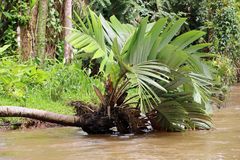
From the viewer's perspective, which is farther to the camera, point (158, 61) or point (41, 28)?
point (41, 28)

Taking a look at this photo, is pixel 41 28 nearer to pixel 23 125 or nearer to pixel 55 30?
pixel 55 30

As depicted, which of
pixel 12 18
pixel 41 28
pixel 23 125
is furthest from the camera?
pixel 41 28

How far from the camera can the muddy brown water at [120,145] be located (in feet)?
16.2

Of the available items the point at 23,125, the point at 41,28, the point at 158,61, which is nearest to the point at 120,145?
the point at 158,61

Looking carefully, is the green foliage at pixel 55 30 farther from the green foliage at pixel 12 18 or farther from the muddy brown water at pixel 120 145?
the muddy brown water at pixel 120 145

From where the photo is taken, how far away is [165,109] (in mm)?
6438

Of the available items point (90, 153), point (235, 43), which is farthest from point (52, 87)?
point (235, 43)

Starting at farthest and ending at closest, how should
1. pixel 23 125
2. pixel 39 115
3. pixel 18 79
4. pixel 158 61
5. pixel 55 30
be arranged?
1. pixel 55 30
2. pixel 18 79
3. pixel 23 125
4. pixel 158 61
5. pixel 39 115

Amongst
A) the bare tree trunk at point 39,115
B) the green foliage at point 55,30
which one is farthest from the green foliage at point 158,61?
the green foliage at point 55,30

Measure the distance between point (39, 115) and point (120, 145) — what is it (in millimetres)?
1114

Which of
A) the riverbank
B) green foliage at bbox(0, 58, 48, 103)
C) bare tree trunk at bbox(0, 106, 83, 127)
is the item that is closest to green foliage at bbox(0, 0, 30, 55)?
Answer: green foliage at bbox(0, 58, 48, 103)

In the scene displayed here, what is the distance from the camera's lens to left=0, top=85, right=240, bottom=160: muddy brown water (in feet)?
16.2

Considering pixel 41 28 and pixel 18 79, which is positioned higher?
pixel 41 28

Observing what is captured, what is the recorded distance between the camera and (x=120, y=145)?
5605 mm
